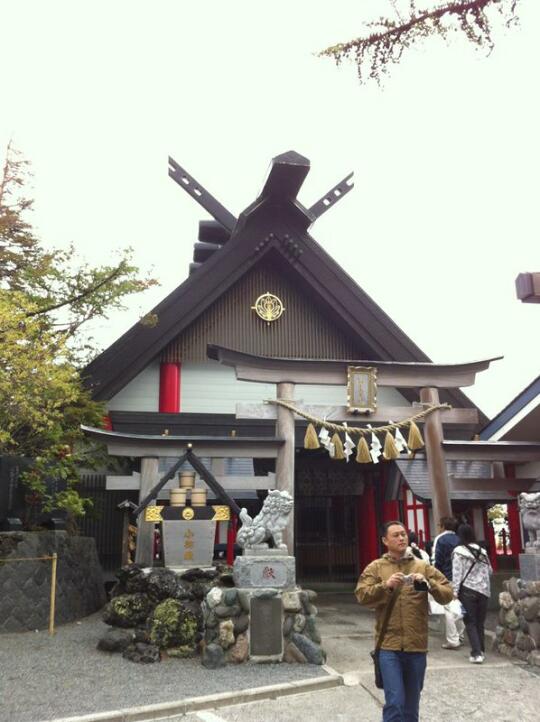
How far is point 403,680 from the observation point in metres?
3.62

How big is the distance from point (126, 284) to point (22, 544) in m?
4.73

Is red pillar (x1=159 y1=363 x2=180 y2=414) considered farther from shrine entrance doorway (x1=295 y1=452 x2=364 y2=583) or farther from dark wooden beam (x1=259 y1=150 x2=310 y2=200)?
dark wooden beam (x1=259 y1=150 x2=310 y2=200)

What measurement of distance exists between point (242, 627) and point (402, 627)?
346 cm

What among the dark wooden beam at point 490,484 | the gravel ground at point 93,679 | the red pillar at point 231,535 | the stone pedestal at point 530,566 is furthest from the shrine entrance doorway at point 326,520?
the gravel ground at point 93,679

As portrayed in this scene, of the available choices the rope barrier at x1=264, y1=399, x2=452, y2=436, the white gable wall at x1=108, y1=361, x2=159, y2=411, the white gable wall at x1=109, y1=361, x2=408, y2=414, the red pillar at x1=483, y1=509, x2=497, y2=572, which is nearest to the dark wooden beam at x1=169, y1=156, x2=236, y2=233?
the white gable wall at x1=109, y1=361, x2=408, y2=414

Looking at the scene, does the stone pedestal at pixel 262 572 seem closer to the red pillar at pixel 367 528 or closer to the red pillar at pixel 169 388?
the red pillar at pixel 169 388

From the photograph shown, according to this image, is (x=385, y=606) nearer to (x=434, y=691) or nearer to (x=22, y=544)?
(x=434, y=691)

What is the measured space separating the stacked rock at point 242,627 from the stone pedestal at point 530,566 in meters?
2.55

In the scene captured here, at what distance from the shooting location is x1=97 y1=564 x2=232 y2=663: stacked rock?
268 inches

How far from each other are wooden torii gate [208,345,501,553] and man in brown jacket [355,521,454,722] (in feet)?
16.6

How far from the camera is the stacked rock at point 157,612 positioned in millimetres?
6809

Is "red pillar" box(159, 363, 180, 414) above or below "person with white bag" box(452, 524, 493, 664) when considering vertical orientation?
above

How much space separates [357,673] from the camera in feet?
19.8

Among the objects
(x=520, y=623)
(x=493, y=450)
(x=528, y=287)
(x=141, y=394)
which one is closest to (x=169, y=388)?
(x=141, y=394)
